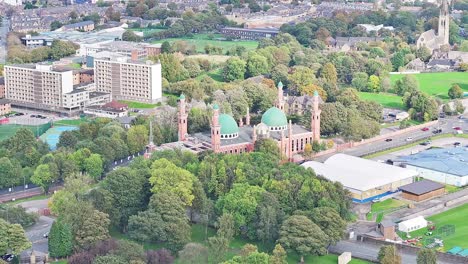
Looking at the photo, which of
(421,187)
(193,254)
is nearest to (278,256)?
(193,254)

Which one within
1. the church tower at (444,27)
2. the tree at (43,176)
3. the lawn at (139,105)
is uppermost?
the church tower at (444,27)

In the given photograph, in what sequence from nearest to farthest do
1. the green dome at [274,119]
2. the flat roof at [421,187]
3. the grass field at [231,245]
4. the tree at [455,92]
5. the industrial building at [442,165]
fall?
the grass field at [231,245] < the flat roof at [421,187] < the industrial building at [442,165] < the green dome at [274,119] < the tree at [455,92]

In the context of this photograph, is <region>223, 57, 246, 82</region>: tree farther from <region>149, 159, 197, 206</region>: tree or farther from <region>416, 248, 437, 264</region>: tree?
<region>416, 248, 437, 264</region>: tree

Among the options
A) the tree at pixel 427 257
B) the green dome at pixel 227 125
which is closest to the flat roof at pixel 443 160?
the green dome at pixel 227 125

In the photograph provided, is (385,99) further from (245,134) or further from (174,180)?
(174,180)

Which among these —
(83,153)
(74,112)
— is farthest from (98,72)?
(83,153)

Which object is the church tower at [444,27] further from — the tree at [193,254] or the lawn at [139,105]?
the tree at [193,254]
